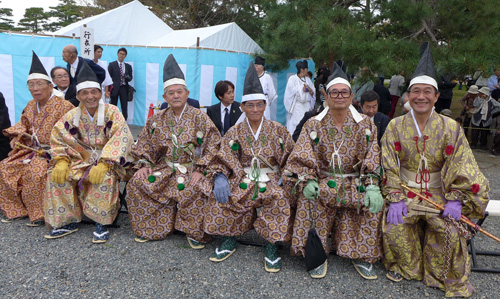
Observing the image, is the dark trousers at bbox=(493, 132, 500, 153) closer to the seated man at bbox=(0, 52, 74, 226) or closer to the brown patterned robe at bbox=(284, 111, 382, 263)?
the brown patterned robe at bbox=(284, 111, 382, 263)

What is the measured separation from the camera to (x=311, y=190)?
2893 millimetres

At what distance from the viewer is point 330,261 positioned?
10.5 ft

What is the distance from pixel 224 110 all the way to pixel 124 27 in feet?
23.4

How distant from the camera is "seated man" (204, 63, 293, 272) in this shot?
10.2 feet

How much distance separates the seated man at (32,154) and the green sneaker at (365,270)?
11.0ft

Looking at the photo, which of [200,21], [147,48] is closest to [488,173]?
[147,48]

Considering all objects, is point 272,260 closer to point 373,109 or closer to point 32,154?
point 373,109

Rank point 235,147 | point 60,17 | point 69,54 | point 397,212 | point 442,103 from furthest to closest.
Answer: point 60,17
point 442,103
point 69,54
point 235,147
point 397,212

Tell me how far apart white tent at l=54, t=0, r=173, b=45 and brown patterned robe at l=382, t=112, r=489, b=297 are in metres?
9.34

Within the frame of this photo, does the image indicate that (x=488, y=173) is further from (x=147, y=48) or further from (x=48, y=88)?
(x=147, y=48)

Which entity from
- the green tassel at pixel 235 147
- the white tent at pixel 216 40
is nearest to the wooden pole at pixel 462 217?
the green tassel at pixel 235 147

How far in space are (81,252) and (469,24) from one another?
6131mm

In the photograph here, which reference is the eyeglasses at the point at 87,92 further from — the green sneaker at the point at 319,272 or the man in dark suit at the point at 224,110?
the green sneaker at the point at 319,272

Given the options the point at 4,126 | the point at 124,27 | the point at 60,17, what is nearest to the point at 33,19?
the point at 60,17
